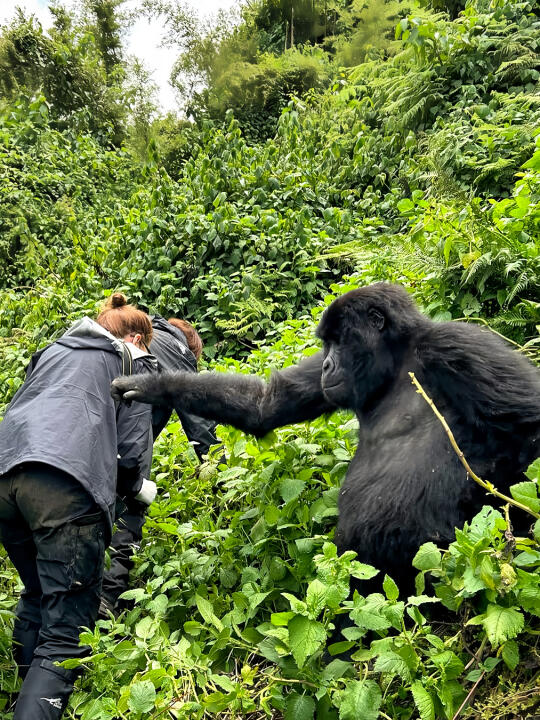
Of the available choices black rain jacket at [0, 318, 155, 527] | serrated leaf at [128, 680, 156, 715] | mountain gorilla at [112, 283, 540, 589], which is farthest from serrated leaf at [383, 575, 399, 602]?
black rain jacket at [0, 318, 155, 527]

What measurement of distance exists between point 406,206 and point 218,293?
2.59 metres

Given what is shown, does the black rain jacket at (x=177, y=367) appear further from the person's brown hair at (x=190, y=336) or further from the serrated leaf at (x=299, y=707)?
the serrated leaf at (x=299, y=707)

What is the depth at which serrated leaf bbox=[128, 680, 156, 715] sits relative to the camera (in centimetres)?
190

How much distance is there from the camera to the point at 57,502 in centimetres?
267

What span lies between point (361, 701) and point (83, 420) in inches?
63.6

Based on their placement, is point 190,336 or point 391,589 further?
point 190,336

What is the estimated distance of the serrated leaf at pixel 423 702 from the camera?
62.5 inches

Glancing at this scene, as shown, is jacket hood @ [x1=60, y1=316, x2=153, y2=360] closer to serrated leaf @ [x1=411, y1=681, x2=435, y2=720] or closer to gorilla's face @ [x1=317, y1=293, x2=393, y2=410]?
gorilla's face @ [x1=317, y1=293, x2=393, y2=410]

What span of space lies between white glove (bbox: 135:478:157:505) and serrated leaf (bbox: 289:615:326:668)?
5.45 feet

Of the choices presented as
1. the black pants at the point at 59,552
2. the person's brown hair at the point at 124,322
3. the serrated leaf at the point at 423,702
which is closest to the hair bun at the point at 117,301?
the person's brown hair at the point at 124,322

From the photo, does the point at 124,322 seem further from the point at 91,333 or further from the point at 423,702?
the point at 423,702

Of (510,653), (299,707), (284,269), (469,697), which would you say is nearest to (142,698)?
(299,707)

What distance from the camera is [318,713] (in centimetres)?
190

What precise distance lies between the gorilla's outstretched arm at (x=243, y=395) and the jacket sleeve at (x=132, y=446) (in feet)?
0.63
